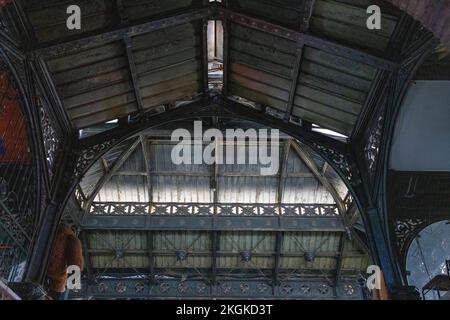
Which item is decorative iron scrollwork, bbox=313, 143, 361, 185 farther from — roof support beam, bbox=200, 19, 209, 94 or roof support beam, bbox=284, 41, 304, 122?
roof support beam, bbox=200, 19, 209, 94

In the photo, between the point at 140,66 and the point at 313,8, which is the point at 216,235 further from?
the point at 313,8

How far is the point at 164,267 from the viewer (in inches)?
680

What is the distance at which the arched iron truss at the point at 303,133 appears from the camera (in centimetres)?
747

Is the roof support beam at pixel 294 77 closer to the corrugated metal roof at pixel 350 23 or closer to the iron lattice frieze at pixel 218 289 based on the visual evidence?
the corrugated metal roof at pixel 350 23

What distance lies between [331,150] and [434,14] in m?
6.12

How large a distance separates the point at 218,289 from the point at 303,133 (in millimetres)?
9604

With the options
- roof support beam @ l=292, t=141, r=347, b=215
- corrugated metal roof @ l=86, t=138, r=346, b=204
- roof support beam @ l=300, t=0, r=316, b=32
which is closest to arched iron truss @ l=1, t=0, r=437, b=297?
roof support beam @ l=300, t=0, r=316, b=32

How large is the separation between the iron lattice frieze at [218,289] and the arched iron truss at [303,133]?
30.2 feet

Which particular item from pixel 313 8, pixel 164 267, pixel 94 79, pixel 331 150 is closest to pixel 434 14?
pixel 313 8

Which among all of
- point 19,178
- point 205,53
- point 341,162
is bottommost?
point 19,178

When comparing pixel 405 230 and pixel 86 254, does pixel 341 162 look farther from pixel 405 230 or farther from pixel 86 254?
pixel 86 254

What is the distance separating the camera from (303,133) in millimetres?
10195

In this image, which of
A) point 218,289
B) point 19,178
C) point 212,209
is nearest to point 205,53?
point 19,178
